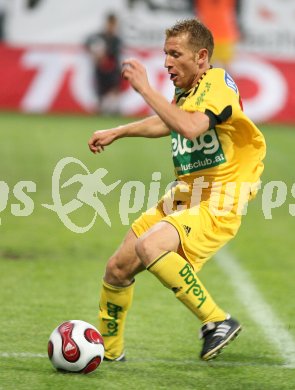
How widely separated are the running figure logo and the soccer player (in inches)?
195

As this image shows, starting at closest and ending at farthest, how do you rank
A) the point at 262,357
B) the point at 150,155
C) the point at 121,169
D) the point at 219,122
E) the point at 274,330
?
1. the point at 219,122
2. the point at 262,357
3. the point at 274,330
4. the point at 121,169
5. the point at 150,155

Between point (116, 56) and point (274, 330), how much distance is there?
1734 cm

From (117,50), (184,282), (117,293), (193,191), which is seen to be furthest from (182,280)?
(117,50)

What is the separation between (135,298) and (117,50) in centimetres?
1621

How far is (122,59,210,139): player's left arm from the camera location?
6219 millimetres

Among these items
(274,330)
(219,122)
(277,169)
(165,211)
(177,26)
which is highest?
(177,26)

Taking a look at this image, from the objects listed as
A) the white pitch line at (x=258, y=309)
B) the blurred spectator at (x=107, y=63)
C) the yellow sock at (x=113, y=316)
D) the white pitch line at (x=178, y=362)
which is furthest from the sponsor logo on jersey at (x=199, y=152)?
the blurred spectator at (x=107, y=63)

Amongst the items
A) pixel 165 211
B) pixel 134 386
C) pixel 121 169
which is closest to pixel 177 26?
pixel 165 211

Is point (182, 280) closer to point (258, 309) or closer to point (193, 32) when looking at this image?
point (193, 32)

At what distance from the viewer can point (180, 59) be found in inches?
262

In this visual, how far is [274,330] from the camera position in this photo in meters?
7.89

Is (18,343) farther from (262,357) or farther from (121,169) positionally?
(121,169)

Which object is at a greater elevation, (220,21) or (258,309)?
(220,21)

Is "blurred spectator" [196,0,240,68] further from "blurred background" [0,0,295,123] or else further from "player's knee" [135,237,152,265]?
"player's knee" [135,237,152,265]
